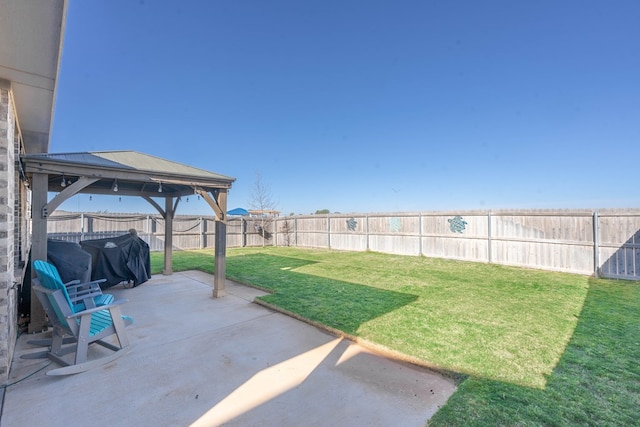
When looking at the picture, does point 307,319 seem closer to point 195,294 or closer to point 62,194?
point 195,294

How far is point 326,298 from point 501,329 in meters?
2.80

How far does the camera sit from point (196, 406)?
2.19 meters

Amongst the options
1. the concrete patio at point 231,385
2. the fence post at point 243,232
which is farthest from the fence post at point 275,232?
the concrete patio at point 231,385

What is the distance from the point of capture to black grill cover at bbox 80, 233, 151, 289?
5.89 m

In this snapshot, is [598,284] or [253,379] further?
[598,284]

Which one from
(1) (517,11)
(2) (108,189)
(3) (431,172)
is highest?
(1) (517,11)

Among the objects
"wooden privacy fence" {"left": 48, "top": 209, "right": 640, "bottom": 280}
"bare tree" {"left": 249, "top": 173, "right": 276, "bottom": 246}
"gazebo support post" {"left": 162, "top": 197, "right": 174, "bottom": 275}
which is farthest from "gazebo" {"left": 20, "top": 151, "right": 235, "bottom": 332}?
"bare tree" {"left": 249, "top": 173, "right": 276, "bottom": 246}

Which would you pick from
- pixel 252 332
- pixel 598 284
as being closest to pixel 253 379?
pixel 252 332

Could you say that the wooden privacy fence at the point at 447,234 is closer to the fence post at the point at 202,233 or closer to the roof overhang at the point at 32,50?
the fence post at the point at 202,233

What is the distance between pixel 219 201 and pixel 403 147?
13291 millimetres

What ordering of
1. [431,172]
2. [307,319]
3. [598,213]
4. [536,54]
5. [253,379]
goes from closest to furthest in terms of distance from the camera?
[253,379], [307,319], [598,213], [536,54], [431,172]

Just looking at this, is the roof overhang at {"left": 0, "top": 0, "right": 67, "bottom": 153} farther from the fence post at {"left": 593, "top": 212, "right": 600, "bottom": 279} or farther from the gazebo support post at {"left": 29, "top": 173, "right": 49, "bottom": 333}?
the fence post at {"left": 593, "top": 212, "right": 600, "bottom": 279}

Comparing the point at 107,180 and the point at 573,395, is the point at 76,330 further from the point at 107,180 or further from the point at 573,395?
the point at 573,395

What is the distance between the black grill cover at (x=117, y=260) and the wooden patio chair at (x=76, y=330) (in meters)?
3.02
